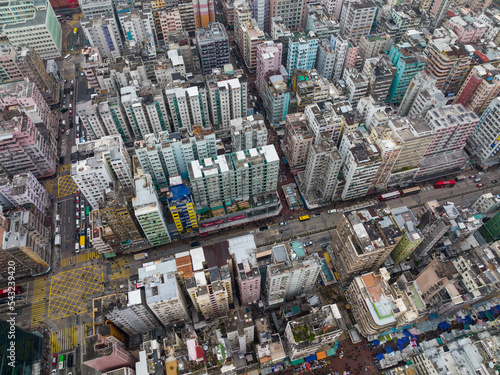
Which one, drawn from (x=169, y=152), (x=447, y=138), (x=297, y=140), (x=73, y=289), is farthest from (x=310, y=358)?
(x=447, y=138)

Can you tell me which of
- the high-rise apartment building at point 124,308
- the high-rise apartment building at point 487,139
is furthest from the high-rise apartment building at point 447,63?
the high-rise apartment building at point 124,308

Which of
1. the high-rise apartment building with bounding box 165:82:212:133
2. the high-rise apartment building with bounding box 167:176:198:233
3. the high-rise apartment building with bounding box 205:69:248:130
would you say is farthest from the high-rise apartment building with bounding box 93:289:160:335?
the high-rise apartment building with bounding box 205:69:248:130

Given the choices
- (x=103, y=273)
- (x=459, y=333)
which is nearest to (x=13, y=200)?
(x=103, y=273)

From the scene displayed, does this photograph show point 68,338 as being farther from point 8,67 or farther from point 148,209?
point 8,67

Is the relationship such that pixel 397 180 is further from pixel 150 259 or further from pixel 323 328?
pixel 150 259

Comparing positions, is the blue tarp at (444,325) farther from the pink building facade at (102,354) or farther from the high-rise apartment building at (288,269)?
the pink building facade at (102,354)

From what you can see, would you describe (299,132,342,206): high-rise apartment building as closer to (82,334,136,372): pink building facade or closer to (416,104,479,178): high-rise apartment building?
(416,104,479,178): high-rise apartment building
